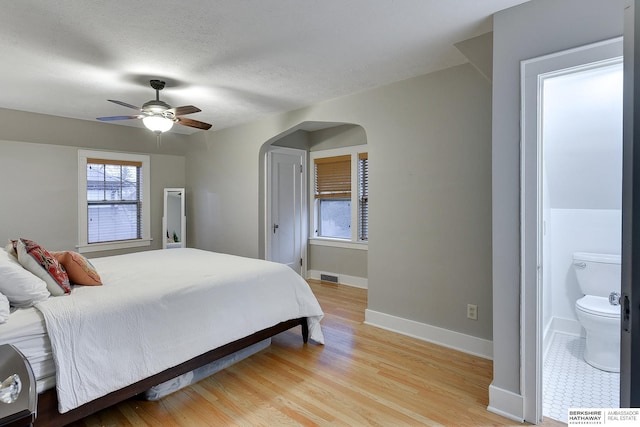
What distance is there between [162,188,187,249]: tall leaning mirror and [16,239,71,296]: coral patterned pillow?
324cm

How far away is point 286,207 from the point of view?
5270mm

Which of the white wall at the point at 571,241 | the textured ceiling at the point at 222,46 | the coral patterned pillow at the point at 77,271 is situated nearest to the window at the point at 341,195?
the textured ceiling at the point at 222,46

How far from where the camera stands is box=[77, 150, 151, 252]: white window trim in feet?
15.1

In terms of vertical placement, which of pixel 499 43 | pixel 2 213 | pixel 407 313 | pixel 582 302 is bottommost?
pixel 407 313

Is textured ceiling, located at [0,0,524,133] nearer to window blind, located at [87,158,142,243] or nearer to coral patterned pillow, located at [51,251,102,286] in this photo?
window blind, located at [87,158,142,243]

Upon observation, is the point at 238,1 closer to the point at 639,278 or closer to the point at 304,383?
the point at 639,278

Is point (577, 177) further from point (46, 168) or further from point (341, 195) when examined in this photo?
point (46, 168)

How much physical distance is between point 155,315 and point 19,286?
71 centimetres

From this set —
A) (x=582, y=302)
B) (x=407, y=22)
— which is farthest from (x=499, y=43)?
(x=582, y=302)

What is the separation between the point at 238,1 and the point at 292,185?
3521mm

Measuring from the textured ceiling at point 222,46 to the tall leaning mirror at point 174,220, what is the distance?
201cm

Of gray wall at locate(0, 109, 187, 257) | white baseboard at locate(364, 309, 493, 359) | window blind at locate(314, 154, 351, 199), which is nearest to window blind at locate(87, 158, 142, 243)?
gray wall at locate(0, 109, 187, 257)

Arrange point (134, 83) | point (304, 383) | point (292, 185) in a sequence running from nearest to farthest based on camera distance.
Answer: point (304, 383) → point (134, 83) → point (292, 185)

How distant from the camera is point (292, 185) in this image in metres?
5.35
